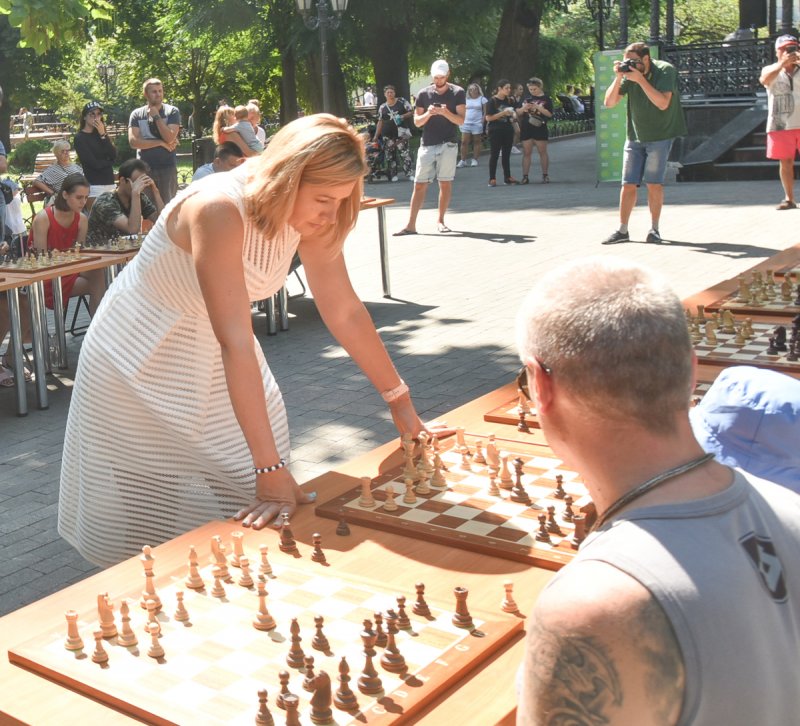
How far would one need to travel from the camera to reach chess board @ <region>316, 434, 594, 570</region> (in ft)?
8.19

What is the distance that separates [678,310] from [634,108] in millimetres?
9960

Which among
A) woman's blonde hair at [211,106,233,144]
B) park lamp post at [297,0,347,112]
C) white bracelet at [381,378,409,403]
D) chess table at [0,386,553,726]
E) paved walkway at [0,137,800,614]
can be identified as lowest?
paved walkway at [0,137,800,614]

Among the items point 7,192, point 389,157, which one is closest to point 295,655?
point 7,192

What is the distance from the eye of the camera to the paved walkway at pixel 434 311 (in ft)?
18.5

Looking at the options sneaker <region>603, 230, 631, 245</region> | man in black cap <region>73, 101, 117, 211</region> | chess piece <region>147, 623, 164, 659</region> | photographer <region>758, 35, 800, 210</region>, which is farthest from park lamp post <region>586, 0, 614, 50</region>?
chess piece <region>147, 623, 164, 659</region>

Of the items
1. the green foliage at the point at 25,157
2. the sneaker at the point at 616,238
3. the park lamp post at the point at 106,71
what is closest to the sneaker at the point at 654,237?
the sneaker at the point at 616,238

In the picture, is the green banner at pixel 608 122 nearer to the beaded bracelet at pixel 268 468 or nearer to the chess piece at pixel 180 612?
the beaded bracelet at pixel 268 468

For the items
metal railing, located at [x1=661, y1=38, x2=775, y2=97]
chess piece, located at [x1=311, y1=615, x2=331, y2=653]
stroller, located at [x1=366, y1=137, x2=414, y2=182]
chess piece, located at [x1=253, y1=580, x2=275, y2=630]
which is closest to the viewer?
chess piece, located at [x1=311, y1=615, x2=331, y2=653]

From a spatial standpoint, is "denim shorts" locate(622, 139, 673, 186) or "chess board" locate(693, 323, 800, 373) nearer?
"chess board" locate(693, 323, 800, 373)

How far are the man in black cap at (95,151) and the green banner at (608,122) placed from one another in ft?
24.0

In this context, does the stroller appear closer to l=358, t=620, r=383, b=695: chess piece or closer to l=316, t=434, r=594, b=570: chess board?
l=316, t=434, r=594, b=570: chess board

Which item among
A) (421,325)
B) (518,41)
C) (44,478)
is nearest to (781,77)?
(421,325)

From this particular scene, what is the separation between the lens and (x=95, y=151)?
39.7ft

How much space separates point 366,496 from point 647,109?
8815 millimetres
